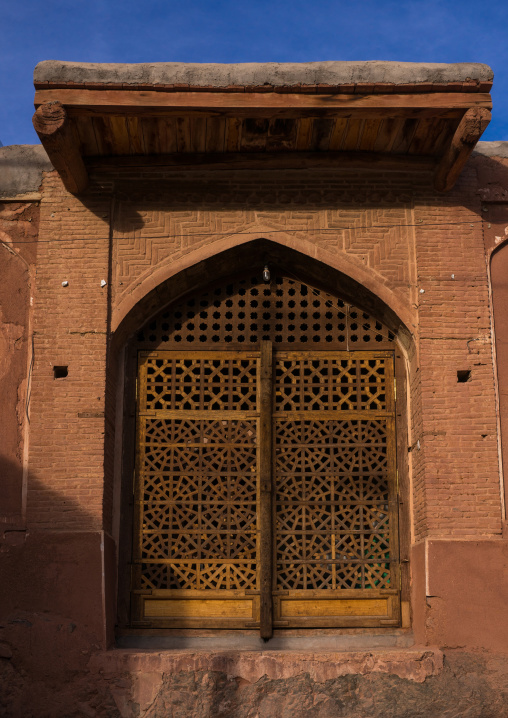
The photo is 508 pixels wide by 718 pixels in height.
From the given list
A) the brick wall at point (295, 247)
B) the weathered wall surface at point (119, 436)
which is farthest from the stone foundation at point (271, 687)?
the brick wall at point (295, 247)

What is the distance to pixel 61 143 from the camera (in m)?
6.94

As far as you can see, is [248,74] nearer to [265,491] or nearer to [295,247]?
[295,247]

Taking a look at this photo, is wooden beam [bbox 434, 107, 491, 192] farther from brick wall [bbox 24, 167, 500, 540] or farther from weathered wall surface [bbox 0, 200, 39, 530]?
weathered wall surface [bbox 0, 200, 39, 530]

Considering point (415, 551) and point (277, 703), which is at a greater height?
point (415, 551)

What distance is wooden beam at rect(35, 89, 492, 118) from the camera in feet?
22.3

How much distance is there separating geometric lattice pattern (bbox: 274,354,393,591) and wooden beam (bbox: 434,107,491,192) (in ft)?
5.30

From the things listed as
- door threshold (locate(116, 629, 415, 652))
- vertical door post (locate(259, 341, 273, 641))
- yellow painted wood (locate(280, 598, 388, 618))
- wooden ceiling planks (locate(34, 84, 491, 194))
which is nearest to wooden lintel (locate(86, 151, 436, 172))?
wooden ceiling planks (locate(34, 84, 491, 194))

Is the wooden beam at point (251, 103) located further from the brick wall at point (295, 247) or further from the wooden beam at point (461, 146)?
the brick wall at point (295, 247)

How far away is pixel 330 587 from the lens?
7.11 m

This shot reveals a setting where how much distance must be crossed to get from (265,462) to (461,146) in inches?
118

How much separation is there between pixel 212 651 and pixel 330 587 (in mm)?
1095

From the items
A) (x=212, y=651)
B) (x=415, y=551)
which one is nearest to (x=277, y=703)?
(x=212, y=651)

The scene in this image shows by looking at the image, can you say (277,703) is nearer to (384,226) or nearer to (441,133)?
(384,226)

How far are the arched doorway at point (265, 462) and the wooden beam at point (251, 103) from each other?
1.54 meters
